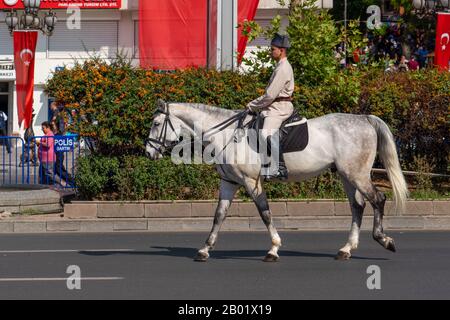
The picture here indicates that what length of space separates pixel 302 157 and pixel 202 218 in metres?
4.67

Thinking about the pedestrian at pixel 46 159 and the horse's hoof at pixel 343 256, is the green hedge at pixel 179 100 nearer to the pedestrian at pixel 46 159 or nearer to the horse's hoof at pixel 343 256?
the pedestrian at pixel 46 159

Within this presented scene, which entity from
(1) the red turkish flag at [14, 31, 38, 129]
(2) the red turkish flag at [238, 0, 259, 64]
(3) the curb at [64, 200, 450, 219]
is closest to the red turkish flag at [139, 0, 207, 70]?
(2) the red turkish flag at [238, 0, 259, 64]

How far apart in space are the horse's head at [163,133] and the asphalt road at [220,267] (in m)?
1.46

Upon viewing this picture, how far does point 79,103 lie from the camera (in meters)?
18.0

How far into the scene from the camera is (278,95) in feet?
41.4

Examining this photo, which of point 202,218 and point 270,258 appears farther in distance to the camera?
point 202,218

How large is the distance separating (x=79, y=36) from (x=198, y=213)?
26294 mm

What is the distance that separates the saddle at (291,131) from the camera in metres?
12.6

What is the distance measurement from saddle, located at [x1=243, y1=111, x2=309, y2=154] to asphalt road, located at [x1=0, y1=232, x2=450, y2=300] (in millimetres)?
1485

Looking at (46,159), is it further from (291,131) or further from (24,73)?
(291,131)

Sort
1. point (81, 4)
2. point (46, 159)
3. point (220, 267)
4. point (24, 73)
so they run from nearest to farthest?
point (220, 267) → point (46, 159) → point (24, 73) → point (81, 4)

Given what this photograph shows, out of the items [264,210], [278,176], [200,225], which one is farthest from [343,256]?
[200,225]

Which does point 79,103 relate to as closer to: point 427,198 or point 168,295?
point 427,198

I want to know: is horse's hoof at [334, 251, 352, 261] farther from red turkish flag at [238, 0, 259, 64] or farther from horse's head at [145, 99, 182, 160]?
red turkish flag at [238, 0, 259, 64]
